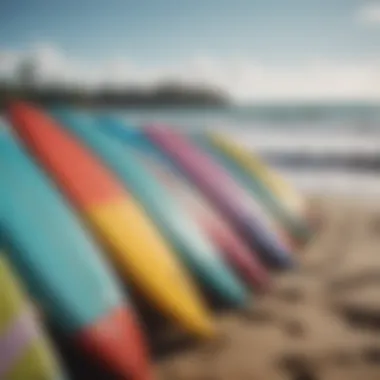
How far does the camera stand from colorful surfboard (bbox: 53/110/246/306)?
3.71ft

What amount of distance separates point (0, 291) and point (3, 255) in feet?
0.23

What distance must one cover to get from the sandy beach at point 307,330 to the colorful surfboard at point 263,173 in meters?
0.14

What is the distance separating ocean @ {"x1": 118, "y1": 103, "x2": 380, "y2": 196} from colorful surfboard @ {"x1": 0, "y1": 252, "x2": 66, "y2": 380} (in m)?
0.88

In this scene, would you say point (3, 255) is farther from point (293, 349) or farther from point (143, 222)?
point (293, 349)

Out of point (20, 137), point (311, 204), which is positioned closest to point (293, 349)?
point (20, 137)

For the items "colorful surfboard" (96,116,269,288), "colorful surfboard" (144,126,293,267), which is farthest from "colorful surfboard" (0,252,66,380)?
"colorful surfboard" (144,126,293,267)

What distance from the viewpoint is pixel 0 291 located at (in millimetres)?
698

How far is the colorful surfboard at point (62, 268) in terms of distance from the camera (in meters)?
0.78

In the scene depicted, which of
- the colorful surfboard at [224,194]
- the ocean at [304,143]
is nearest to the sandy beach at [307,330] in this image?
the colorful surfboard at [224,194]

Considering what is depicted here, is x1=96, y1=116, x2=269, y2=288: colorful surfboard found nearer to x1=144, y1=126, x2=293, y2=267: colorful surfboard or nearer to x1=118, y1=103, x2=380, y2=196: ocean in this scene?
x1=144, y1=126, x2=293, y2=267: colorful surfboard

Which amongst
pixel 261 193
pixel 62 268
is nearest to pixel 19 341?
pixel 62 268

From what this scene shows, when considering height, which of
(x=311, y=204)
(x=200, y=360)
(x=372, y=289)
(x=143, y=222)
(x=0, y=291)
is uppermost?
(x=311, y=204)

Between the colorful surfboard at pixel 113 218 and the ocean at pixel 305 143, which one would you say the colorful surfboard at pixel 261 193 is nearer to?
the ocean at pixel 305 143

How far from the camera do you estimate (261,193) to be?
154 cm
